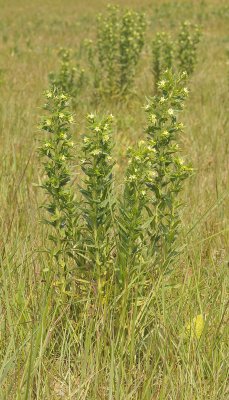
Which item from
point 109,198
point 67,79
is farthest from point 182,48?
point 109,198

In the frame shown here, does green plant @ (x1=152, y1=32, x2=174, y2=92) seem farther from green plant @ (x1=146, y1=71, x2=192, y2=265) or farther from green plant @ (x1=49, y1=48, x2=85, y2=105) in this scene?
green plant @ (x1=146, y1=71, x2=192, y2=265)

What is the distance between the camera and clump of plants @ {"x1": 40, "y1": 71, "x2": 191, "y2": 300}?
2.29 m

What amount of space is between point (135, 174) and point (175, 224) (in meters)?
0.32

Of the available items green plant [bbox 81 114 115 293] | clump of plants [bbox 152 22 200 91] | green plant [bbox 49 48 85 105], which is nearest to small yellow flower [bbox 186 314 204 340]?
green plant [bbox 81 114 115 293]

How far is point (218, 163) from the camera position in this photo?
453 centimetres

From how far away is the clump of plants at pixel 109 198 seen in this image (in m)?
2.29

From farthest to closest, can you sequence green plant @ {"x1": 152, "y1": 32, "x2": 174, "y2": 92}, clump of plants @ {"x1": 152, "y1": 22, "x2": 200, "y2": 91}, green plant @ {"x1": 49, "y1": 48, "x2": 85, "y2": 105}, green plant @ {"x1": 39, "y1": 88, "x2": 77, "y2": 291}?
clump of plants @ {"x1": 152, "y1": 22, "x2": 200, "y2": 91}
green plant @ {"x1": 152, "y1": 32, "x2": 174, "y2": 92}
green plant @ {"x1": 49, "y1": 48, "x2": 85, "y2": 105}
green plant @ {"x1": 39, "y1": 88, "x2": 77, "y2": 291}

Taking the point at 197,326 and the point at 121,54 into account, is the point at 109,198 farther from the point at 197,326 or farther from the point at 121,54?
the point at 121,54

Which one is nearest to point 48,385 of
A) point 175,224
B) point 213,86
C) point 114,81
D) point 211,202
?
point 175,224

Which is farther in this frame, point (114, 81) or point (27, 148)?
point (114, 81)

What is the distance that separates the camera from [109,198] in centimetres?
227

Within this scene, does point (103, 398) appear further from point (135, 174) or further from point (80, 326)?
point (135, 174)

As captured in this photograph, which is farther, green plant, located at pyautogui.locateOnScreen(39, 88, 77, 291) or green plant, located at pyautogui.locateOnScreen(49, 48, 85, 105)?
green plant, located at pyautogui.locateOnScreen(49, 48, 85, 105)

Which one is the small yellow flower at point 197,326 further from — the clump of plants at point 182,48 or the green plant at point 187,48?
the green plant at point 187,48
